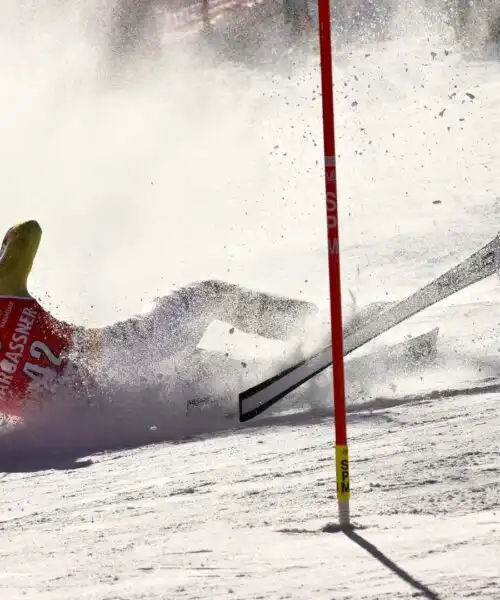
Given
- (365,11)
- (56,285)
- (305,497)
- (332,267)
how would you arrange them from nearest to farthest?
(332,267)
(305,497)
(56,285)
(365,11)

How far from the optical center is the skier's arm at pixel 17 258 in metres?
5.47

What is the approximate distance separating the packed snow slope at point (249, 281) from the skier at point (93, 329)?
197 millimetres

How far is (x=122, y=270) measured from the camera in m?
9.37

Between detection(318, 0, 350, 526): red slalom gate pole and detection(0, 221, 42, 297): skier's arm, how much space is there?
98.3 inches

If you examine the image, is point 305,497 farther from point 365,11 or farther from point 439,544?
point 365,11

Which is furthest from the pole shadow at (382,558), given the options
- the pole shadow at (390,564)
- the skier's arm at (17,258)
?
the skier's arm at (17,258)

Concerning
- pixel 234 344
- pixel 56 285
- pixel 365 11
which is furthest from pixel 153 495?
pixel 365 11

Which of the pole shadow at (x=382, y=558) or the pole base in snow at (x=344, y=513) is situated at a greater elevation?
the pole shadow at (x=382, y=558)

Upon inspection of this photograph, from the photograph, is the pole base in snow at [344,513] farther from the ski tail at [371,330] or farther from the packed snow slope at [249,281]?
the ski tail at [371,330]

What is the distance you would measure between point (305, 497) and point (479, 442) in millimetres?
821

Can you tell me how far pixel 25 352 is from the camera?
5434 millimetres

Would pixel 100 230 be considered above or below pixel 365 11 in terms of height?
above

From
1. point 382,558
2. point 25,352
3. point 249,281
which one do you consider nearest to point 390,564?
point 382,558

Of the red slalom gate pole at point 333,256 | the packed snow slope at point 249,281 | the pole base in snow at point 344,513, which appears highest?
the red slalom gate pole at point 333,256
